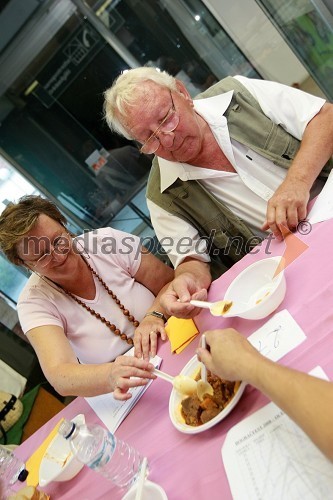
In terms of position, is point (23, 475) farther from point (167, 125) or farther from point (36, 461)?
point (167, 125)

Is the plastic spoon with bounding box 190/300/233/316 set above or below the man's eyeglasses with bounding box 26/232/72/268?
below

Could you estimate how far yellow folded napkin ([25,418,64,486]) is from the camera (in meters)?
1.26

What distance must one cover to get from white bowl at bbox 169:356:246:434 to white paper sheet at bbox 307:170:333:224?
0.50 meters

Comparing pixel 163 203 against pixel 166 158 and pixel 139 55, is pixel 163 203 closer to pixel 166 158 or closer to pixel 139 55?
pixel 166 158

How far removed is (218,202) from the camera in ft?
5.25

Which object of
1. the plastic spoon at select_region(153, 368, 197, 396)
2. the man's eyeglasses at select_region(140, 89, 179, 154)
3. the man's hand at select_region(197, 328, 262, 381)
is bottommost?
the plastic spoon at select_region(153, 368, 197, 396)

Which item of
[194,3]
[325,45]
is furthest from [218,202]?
[194,3]

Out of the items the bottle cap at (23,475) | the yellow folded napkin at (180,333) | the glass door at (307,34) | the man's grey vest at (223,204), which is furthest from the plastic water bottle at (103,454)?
the glass door at (307,34)

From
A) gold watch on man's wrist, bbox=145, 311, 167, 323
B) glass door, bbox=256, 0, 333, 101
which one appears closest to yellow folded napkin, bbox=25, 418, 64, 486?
gold watch on man's wrist, bbox=145, 311, 167, 323

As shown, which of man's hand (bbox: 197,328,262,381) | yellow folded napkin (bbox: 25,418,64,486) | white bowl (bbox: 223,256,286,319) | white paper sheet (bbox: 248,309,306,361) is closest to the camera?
man's hand (bbox: 197,328,262,381)

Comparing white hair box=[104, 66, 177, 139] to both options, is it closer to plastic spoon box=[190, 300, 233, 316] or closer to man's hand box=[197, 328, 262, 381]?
plastic spoon box=[190, 300, 233, 316]

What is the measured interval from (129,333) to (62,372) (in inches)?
16.3

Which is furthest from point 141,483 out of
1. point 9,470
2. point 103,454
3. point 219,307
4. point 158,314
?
point 9,470

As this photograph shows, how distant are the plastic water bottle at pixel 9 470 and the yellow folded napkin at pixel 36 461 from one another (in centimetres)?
A: 2
